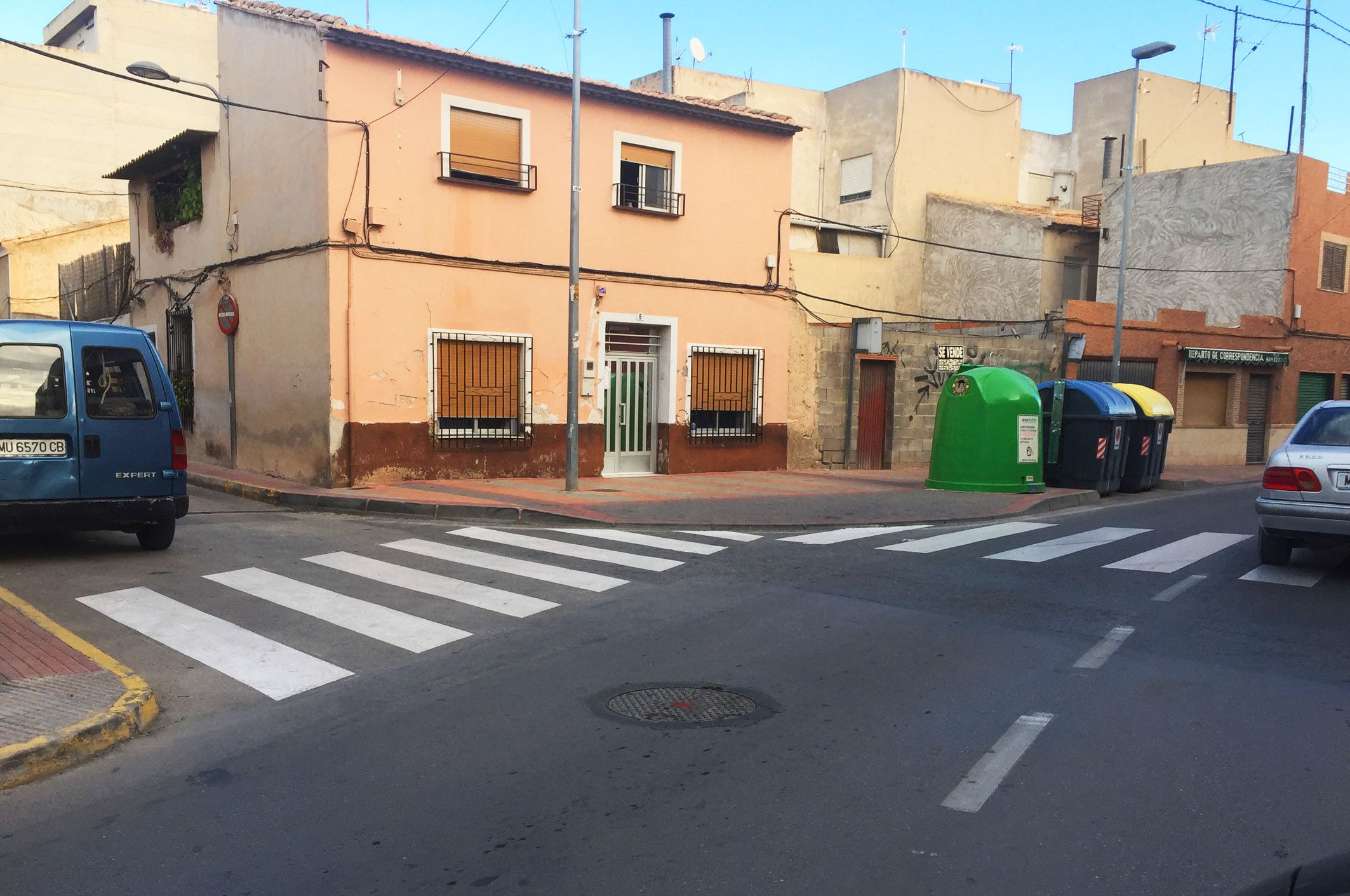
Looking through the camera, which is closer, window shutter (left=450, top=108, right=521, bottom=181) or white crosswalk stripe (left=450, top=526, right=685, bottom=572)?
white crosswalk stripe (left=450, top=526, right=685, bottom=572)

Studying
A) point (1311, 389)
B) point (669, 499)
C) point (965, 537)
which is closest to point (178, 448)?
point (669, 499)

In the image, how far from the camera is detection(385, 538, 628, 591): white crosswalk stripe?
8.05 m

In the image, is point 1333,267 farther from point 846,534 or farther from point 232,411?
point 232,411

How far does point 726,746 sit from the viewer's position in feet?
14.5

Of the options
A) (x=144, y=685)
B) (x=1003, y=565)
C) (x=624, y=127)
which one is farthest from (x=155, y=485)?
(x=624, y=127)

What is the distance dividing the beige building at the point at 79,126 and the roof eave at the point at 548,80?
51.1ft

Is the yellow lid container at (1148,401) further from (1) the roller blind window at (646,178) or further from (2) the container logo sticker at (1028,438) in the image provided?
(1) the roller blind window at (646,178)

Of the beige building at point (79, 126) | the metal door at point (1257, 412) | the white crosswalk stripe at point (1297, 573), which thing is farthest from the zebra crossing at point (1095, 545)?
the beige building at point (79, 126)

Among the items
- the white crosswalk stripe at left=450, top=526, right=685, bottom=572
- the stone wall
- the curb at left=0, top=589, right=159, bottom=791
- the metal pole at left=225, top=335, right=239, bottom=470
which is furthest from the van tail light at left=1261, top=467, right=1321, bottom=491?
the metal pole at left=225, top=335, right=239, bottom=470

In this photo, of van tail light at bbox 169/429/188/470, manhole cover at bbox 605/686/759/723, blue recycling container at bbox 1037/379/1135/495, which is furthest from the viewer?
blue recycling container at bbox 1037/379/1135/495

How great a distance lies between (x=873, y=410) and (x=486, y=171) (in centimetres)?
879

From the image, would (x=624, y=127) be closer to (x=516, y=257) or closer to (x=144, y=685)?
(x=516, y=257)

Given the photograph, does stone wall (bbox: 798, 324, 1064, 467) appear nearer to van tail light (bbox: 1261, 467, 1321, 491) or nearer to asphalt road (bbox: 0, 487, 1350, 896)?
van tail light (bbox: 1261, 467, 1321, 491)

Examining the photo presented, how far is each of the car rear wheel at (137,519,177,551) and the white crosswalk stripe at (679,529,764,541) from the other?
16.2 feet
